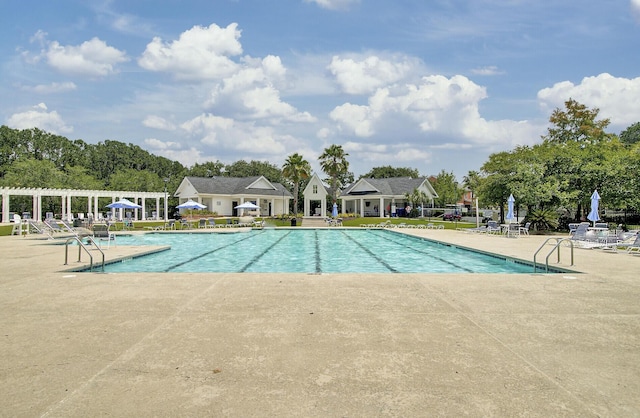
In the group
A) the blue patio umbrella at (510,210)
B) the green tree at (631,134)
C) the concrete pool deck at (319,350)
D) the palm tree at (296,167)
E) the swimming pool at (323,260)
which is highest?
the green tree at (631,134)

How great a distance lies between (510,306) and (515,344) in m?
1.82

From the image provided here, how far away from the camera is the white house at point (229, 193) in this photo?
5011 cm

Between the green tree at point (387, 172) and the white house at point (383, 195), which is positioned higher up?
the green tree at point (387, 172)

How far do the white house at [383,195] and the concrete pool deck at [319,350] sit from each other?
44314mm

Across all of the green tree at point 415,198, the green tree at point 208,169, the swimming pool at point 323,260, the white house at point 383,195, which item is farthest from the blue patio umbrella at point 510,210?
the green tree at point 208,169

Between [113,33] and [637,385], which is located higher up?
[113,33]

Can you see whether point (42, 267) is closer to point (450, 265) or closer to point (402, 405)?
point (402, 405)

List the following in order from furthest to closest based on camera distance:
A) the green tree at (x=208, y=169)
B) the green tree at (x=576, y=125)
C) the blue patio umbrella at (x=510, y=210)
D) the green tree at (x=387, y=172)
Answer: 1. the green tree at (x=387, y=172)
2. the green tree at (x=208, y=169)
3. the green tree at (x=576, y=125)
4. the blue patio umbrella at (x=510, y=210)

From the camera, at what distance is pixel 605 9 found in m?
15.6

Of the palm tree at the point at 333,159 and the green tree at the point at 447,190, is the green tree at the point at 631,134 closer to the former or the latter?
the green tree at the point at 447,190

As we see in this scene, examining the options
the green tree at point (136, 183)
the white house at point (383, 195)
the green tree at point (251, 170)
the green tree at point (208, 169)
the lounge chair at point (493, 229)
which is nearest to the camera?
the lounge chair at point (493, 229)

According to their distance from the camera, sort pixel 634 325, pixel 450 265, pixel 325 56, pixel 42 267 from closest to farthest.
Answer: pixel 634 325, pixel 42 267, pixel 450 265, pixel 325 56

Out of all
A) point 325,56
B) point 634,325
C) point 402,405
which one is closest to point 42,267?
point 402,405

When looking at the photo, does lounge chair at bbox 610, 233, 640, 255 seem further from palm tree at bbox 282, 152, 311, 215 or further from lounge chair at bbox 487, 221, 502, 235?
palm tree at bbox 282, 152, 311, 215
